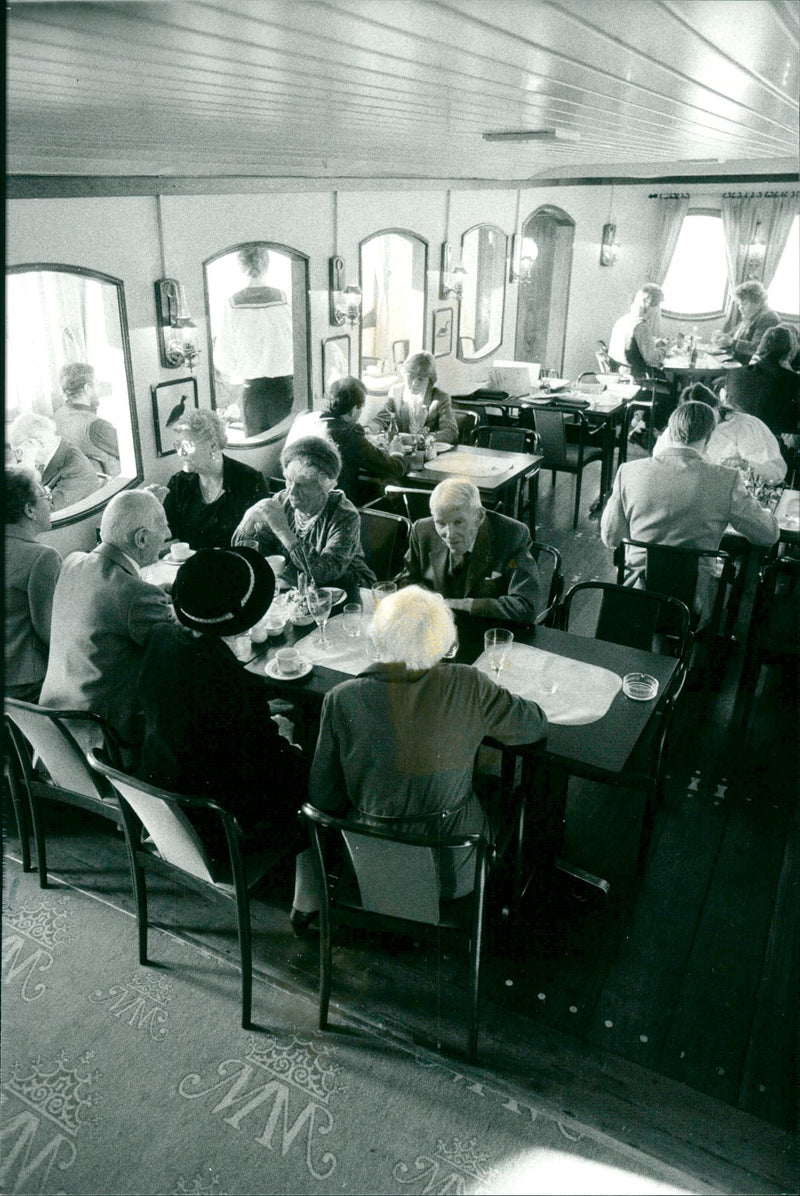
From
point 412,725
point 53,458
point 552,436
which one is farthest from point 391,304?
point 412,725

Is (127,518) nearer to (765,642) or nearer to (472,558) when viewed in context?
(472,558)

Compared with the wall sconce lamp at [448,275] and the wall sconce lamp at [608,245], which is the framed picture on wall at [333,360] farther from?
the wall sconce lamp at [608,245]

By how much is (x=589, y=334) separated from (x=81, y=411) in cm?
909

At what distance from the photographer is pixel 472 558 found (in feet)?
12.5

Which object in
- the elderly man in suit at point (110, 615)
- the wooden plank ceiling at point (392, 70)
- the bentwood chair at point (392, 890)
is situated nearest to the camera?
the wooden plank ceiling at point (392, 70)

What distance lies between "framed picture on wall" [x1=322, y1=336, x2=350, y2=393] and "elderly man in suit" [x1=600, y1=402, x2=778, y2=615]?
3448 millimetres

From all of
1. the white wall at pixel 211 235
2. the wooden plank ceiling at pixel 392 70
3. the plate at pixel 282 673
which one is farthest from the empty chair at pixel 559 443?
the plate at pixel 282 673

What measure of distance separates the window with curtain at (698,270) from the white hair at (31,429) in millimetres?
10890

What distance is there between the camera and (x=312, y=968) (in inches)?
121

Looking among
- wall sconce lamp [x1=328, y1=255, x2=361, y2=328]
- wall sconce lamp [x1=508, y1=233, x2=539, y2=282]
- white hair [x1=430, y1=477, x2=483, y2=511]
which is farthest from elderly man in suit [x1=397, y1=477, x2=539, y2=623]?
wall sconce lamp [x1=508, y1=233, x2=539, y2=282]

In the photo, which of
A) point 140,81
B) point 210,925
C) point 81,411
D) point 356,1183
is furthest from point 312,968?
point 81,411

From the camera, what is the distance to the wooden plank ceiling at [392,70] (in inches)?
41.1

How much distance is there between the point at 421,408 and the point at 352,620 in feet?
11.9

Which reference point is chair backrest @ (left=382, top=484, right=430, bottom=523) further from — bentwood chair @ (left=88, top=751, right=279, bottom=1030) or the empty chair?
bentwood chair @ (left=88, top=751, right=279, bottom=1030)
